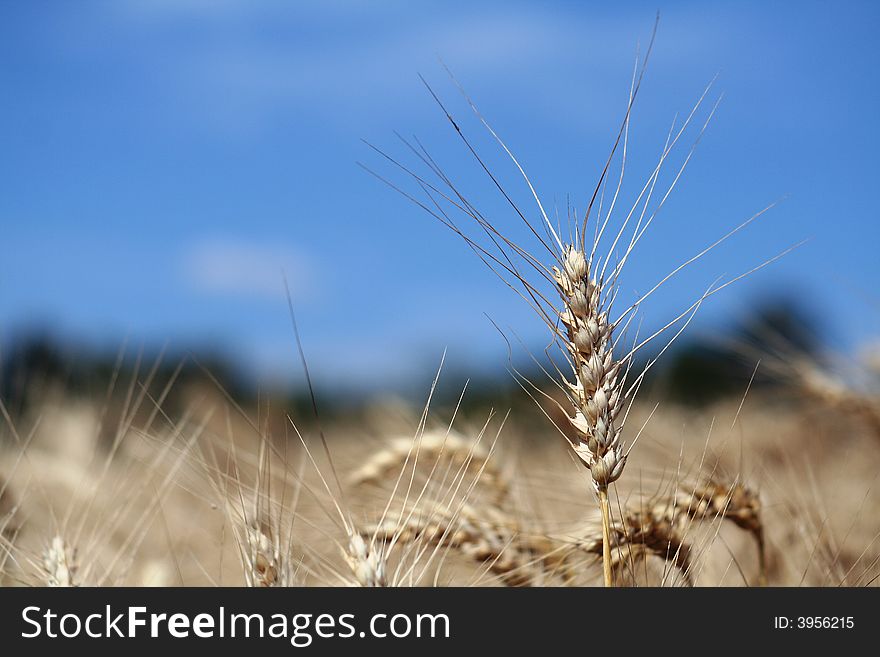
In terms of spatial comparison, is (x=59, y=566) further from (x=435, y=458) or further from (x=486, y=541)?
(x=435, y=458)

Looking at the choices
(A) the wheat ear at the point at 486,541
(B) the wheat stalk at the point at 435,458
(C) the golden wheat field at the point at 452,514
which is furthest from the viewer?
(B) the wheat stalk at the point at 435,458

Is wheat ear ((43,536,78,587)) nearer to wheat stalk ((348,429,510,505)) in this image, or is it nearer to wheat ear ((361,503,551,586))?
wheat ear ((361,503,551,586))

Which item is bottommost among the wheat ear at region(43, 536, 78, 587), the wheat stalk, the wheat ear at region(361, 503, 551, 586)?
the wheat ear at region(43, 536, 78, 587)

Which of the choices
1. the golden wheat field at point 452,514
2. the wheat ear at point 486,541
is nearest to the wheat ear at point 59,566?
the golden wheat field at point 452,514

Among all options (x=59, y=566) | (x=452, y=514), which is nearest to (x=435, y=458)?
(x=452, y=514)

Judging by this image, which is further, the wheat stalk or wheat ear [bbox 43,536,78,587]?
the wheat stalk

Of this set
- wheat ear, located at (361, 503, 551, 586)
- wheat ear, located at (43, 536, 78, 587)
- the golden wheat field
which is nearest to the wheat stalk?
the golden wheat field

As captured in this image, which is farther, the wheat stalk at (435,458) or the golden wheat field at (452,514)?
the wheat stalk at (435,458)

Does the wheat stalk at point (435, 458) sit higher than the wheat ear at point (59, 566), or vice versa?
the wheat stalk at point (435, 458)

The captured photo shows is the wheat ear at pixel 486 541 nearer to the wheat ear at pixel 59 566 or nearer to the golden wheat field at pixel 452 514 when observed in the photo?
the golden wheat field at pixel 452 514

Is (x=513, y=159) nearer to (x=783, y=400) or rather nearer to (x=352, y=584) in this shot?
(x=352, y=584)

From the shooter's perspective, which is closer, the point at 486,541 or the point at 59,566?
the point at 59,566

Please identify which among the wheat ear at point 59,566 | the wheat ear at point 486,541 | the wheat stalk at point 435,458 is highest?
the wheat stalk at point 435,458
